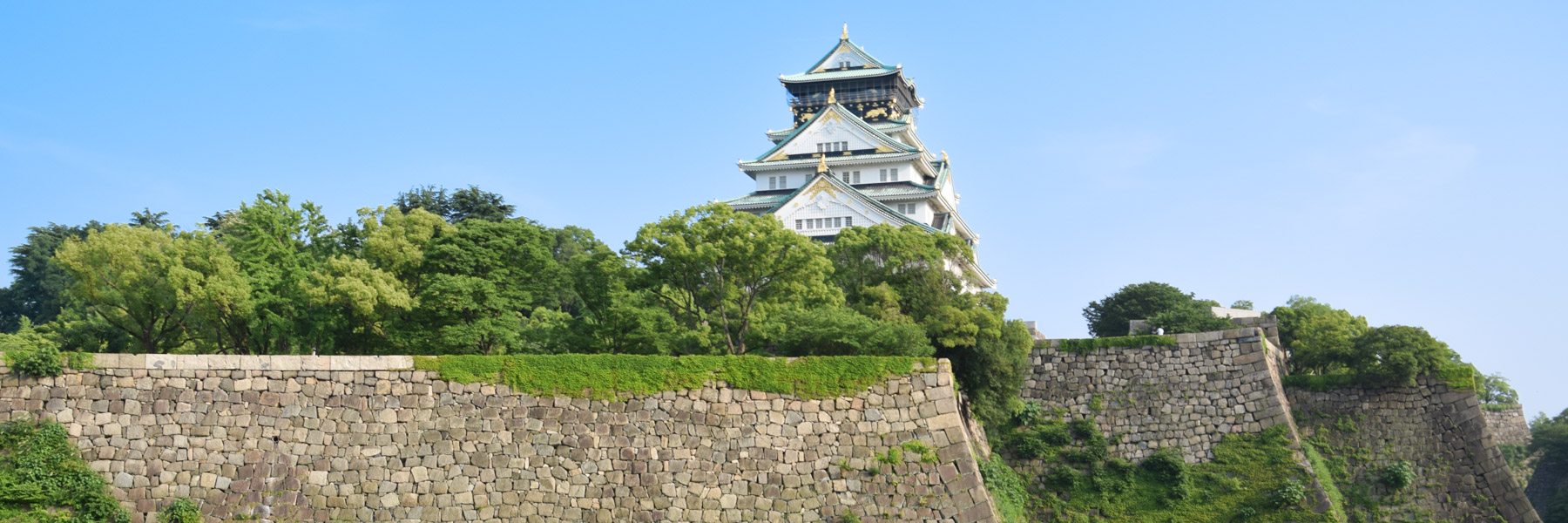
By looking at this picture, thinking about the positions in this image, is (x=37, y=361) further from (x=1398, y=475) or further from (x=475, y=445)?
(x=1398, y=475)

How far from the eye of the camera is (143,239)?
2619 centimetres

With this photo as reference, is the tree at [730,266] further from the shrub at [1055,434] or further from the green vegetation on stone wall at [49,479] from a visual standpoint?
the green vegetation on stone wall at [49,479]

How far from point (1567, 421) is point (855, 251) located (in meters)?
24.7

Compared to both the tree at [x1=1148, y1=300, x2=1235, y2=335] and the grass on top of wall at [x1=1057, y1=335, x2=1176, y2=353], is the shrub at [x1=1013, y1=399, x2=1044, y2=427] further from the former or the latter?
the tree at [x1=1148, y1=300, x2=1235, y2=335]

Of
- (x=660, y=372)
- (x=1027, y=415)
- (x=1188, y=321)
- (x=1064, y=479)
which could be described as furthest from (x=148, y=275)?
(x=1188, y=321)

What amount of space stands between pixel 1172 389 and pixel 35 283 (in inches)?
1715

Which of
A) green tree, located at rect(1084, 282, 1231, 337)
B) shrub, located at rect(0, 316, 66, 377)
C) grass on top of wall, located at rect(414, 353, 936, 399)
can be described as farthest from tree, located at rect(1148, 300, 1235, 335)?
shrub, located at rect(0, 316, 66, 377)

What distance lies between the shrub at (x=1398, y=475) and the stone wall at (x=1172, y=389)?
2.30 m

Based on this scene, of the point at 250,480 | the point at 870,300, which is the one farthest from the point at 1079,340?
the point at 250,480

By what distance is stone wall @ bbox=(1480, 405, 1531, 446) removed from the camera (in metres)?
46.0

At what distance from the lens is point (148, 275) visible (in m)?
25.4

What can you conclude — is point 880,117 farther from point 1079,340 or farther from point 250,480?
point 250,480

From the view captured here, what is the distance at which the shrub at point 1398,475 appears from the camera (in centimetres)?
2694

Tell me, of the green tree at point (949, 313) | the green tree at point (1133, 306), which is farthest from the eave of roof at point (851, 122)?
the green tree at point (949, 313)
